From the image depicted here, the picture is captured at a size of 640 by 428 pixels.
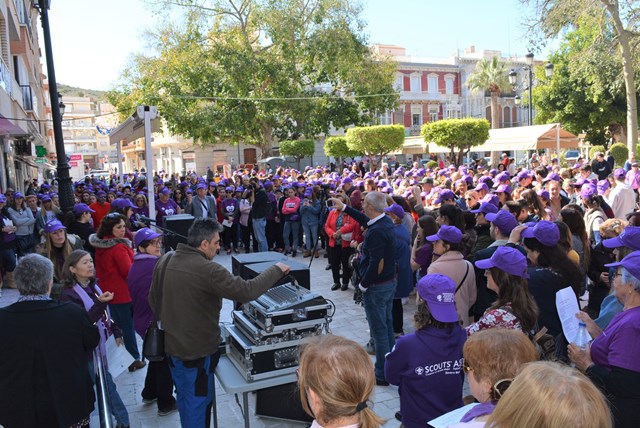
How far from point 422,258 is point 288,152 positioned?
2923 cm

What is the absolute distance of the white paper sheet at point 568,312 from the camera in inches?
121

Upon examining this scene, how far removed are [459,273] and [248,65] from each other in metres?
28.9

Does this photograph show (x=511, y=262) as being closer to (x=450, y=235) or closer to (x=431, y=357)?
(x=431, y=357)

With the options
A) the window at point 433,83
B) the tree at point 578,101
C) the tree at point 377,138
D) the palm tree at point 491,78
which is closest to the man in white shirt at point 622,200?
the tree at point 377,138

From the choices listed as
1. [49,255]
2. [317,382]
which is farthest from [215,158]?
[317,382]

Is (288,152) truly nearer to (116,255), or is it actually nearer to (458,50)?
(116,255)

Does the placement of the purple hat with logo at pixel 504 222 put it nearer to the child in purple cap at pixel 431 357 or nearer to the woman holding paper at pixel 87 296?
the child in purple cap at pixel 431 357

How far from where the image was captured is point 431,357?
312 centimetres

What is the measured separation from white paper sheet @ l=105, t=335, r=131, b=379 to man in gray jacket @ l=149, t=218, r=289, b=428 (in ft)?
1.95

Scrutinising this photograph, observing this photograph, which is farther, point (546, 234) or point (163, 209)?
point (163, 209)

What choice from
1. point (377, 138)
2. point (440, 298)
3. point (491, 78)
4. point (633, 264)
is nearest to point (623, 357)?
point (633, 264)

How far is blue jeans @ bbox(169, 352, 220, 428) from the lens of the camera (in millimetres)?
3877

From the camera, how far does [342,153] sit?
32156mm

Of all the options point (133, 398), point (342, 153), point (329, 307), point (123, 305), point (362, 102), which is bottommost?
point (133, 398)
